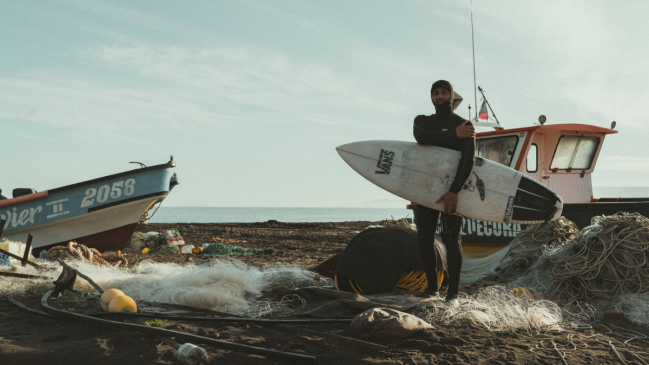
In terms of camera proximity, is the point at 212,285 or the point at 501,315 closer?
the point at 501,315

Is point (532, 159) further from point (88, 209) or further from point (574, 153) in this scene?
point (88, 209)

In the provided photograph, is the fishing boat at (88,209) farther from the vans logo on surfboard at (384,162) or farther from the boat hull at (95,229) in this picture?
the vans logo on surfboard at (384,162)

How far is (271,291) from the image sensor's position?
4055 mm

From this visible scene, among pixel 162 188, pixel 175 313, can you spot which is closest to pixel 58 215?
pixel 162 188

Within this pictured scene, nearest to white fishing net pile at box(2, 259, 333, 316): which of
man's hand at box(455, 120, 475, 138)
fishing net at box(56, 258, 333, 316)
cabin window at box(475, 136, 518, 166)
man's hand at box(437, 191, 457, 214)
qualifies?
fishing net at box(56, 258, 333, 316)

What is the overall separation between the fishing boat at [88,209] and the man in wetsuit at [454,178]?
21.6 ft

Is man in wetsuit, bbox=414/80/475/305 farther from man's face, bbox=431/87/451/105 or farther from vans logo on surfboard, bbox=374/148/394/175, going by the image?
vans logo on surfboard, bbox=374/148/394/175

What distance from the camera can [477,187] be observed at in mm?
4176

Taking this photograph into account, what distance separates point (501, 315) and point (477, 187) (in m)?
1.45

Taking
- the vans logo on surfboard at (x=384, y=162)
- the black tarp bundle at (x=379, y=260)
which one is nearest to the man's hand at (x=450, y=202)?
the black tarp bundle at (x=379, y=260)

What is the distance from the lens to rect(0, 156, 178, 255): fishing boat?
8.34 metres

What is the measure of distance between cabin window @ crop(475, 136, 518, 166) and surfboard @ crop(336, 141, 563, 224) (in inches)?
125

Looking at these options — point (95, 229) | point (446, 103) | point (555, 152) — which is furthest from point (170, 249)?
point (555, 152)

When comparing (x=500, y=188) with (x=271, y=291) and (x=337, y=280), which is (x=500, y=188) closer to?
(x=337, y=280)
